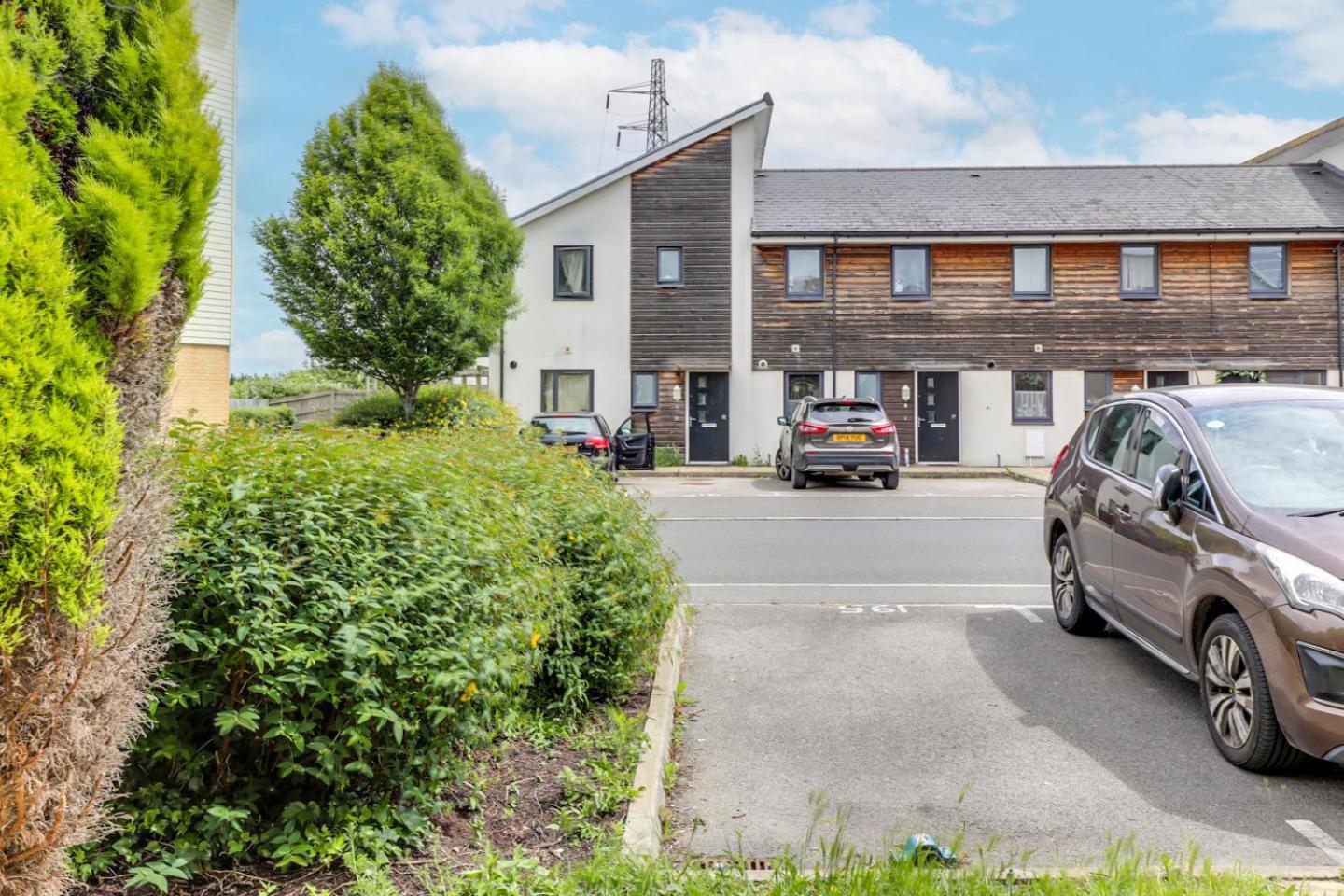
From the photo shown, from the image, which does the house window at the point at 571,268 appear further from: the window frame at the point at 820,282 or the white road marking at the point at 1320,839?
the white road marking at the point at 1320,839

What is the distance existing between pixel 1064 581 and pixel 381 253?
16549 mm

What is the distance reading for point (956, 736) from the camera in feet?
16.7

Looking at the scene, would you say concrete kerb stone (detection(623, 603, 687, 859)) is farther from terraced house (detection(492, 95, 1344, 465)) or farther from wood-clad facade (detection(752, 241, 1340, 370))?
wood-clad facade (detection(752, 241, 1340, 370))

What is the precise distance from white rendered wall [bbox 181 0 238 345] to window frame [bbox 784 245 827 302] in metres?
13.9

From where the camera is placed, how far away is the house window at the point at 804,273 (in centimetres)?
2697

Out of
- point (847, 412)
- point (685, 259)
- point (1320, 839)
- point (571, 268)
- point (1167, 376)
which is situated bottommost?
point (1320, 839)

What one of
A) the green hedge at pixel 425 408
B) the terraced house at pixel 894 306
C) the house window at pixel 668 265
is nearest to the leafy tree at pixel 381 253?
the green hedge at pixel 425 408

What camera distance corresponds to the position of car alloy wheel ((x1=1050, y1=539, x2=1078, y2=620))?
23.1 ft

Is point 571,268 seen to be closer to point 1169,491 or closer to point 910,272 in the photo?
point 910,272

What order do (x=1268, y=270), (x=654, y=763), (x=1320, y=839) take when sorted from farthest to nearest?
1. (x=1268, y=270)
2. (x=654, y=763)
3. (x=1320, y=839)

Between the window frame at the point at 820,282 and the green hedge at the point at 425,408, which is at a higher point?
the window frame at the point at 820,282

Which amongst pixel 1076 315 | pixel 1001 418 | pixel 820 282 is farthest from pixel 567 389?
pixel 1076 315

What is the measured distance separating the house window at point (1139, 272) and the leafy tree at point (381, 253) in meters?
16.7

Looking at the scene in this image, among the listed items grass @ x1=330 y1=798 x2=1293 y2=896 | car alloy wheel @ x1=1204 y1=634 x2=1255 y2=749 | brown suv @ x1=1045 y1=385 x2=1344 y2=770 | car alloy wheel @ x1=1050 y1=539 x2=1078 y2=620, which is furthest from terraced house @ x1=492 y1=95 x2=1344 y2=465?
grass @ x1=330 y1=798 x2=1293 y2=896
